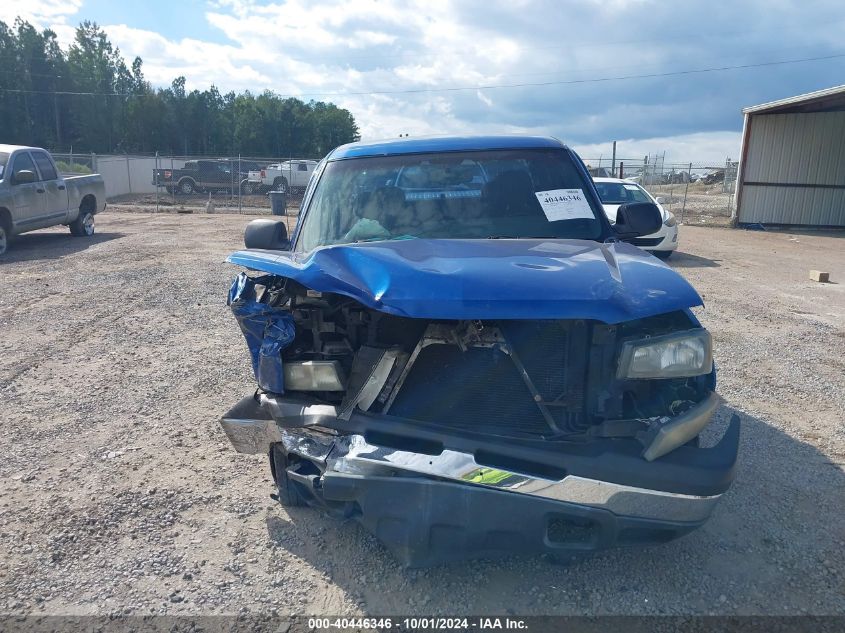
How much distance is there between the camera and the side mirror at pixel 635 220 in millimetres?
4074

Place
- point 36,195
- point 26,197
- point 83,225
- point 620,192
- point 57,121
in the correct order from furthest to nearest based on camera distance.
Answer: point 57,121 → point 83,225 → point 620,192 → point 36,195 → point 26,197

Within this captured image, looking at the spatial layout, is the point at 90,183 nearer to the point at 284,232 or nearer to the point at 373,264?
the point at 284,232

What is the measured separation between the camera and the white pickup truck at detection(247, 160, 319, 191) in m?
32.2

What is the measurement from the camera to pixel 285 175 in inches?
1299

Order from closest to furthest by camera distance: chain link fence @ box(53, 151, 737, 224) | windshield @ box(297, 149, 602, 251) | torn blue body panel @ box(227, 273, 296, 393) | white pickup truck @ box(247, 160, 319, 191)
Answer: torn blue body panel @ box(227, 273, 296, 393), windshield @ box(297, 149, 602, 251), chain link fence @ box(53, 151, 737, 224), white pickup truck @ box(247, 160, 319, 191)

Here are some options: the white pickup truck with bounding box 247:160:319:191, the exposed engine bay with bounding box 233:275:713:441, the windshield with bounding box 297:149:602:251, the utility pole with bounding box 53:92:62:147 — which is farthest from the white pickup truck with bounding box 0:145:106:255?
the utility pole with bounding box 53:92:62:147

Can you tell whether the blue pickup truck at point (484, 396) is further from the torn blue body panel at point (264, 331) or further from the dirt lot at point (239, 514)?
the dirt lot at point (239, 514)

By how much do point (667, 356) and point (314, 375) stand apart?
4.79 feet

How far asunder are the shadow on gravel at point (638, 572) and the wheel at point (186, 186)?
3242 centimetres

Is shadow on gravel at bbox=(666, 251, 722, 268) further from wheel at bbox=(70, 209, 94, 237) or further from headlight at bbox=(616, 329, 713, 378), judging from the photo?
wheel at bbox=(70, 209, 94, 237)

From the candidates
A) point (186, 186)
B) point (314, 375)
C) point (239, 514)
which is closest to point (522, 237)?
point (314, 375)

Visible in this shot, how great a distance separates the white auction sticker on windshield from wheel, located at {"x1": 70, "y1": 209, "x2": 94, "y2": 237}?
13522mm

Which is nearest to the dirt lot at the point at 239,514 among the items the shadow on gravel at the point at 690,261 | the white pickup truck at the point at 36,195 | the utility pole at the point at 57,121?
the shadow on gravel at the point at 690,261

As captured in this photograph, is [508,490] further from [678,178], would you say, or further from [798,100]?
[678,178]
